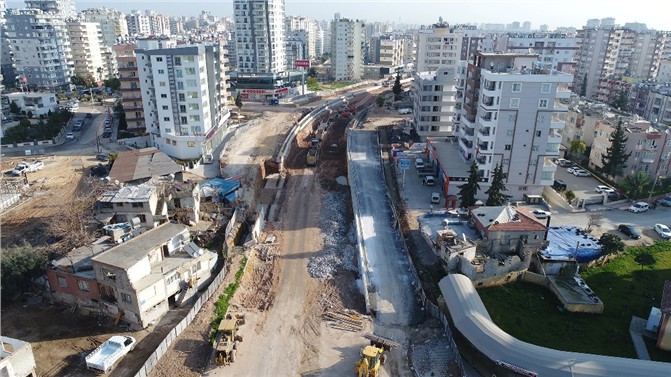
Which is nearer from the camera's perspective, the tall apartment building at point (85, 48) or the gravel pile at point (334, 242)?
the gravel pile at point (334, 242)

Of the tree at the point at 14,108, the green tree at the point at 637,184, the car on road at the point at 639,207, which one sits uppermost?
the tree at the point at 14,108

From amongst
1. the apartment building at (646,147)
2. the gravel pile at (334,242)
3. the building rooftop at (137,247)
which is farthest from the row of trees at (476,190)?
the building rooftop at (137,247)

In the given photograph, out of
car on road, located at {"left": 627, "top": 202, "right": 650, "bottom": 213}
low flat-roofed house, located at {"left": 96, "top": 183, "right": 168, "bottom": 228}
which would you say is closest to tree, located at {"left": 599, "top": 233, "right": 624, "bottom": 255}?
car on road, located at {"left": 627, "top": 202, "right": 650, "bottom": 213}

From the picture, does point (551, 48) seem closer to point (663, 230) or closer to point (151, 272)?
point (663, 230)

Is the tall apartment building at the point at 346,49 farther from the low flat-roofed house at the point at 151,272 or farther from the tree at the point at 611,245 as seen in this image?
the low flat-roofed house at the point at 151,272

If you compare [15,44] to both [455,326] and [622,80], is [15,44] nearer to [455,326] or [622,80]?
[455,326]

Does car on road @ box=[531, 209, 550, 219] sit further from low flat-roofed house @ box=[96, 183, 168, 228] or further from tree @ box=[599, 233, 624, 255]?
low flat-roofed house @ box=[96, 183, 168, 228]

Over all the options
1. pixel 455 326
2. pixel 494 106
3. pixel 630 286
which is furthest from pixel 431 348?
pixel 494 106
